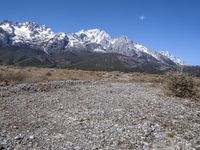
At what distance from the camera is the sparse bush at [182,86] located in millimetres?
37438

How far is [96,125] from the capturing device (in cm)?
2034

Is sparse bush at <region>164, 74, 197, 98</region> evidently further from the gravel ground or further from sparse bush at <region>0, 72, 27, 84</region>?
sparse bush at <region>0, 72, 27, 84</region>

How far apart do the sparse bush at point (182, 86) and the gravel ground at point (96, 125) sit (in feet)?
26.8

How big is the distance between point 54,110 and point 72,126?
562 centimetres

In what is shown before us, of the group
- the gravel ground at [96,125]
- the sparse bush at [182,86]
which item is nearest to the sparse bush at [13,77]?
the gravel ground at [96,125]

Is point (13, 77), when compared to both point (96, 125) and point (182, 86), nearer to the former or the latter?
point (182, 86)

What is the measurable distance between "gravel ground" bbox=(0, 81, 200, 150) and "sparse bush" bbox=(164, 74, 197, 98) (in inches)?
321

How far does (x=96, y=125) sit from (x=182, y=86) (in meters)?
19.7

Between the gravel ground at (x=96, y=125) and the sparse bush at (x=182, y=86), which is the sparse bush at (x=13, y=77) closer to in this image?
the gravel ground at (x=96, y=125)

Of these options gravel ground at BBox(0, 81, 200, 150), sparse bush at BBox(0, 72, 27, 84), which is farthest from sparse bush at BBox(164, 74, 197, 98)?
sparse bush at BBox(0, 72, 27, 84)

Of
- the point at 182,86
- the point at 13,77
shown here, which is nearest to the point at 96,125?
the point at 182,86

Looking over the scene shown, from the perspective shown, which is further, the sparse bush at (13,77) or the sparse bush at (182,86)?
the sparse bush at (13,77)

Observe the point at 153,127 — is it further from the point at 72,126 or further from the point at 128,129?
the point at 72,126

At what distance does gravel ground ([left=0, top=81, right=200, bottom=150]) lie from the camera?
1681cm
